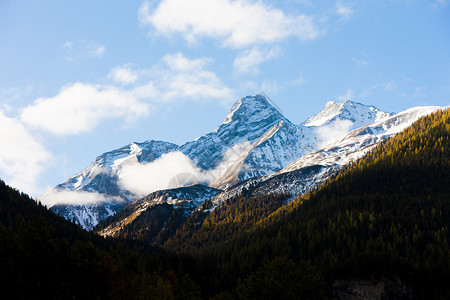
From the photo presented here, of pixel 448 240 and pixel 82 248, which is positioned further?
pixel 448 240

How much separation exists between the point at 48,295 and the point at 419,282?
89.9 meters

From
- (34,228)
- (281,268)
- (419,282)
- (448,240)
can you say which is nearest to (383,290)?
(419,282)

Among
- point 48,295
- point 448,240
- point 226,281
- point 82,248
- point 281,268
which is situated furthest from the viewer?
point 448,240

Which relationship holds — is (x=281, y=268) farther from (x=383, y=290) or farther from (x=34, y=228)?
(x=34, y=228)

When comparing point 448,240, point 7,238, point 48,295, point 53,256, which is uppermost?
point 7,238

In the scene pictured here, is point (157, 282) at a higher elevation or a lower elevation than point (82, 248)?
lower

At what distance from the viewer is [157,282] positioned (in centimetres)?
9462

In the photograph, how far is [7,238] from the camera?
69.2 metres

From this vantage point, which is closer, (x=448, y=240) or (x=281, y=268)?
(x=281, y=268)

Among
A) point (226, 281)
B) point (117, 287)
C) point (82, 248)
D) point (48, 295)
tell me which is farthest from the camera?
point (226, 281)

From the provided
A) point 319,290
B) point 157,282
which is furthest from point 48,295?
point 319,290

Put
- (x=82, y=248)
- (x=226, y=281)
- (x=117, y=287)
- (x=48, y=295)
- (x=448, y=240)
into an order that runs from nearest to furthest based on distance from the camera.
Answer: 1. (x=48, y=295)
2. (x=117, y=287)
3. (x=82, y=248)
4. (x=226, y=281)
5. (x=448, y=240)

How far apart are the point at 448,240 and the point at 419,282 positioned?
113520 mm

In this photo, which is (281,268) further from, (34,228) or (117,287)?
(34,228)
